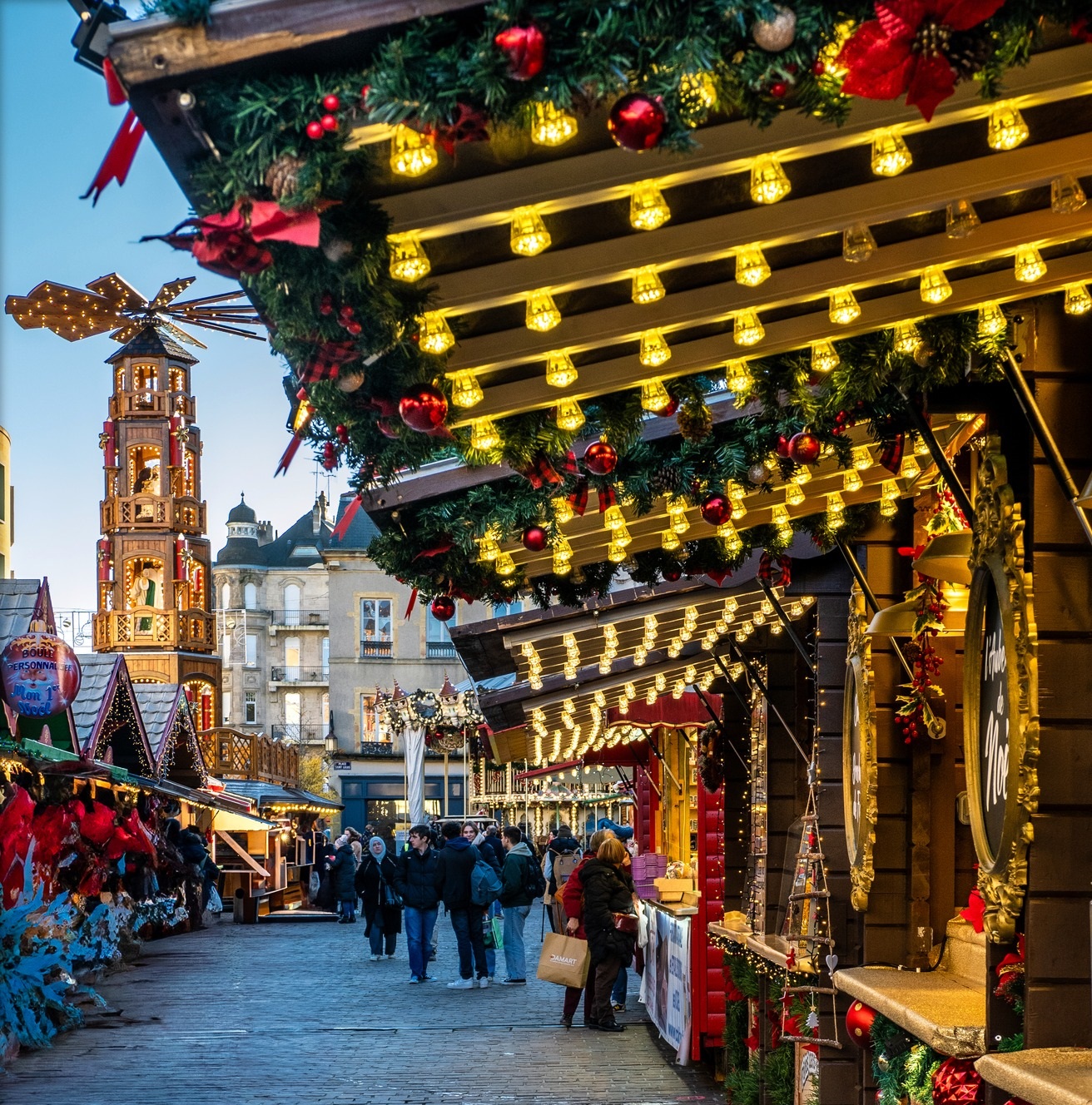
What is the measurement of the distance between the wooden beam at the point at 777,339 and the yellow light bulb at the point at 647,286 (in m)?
0.79

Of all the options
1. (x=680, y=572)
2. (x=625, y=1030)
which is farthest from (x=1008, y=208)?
(x=625, y=1030)

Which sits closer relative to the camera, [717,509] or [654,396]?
[654,396]

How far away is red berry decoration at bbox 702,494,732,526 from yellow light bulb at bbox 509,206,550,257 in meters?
3.06

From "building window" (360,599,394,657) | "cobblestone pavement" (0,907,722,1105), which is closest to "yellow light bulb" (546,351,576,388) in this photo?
"cobblestone pavement" (0,907,722,1105)

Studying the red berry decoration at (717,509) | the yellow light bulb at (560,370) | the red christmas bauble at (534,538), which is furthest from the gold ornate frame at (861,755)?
the yellow light bulb at (560,370)

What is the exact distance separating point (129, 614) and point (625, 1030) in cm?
2823

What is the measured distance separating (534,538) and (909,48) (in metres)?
3.84

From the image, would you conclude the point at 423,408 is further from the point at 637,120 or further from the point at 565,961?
the point at 565,961

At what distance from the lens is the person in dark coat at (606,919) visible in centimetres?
1405

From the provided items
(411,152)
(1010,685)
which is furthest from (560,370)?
(411,152)

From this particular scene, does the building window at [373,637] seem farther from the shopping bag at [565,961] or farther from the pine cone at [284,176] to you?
the pine cone at [284,176]

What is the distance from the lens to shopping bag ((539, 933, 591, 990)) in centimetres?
1400

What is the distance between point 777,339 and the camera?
541cm

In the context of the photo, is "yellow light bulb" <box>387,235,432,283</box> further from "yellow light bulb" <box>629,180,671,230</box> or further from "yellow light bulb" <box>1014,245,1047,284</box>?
"yellow light bulb" <box>1014,245,1047,284</box>
